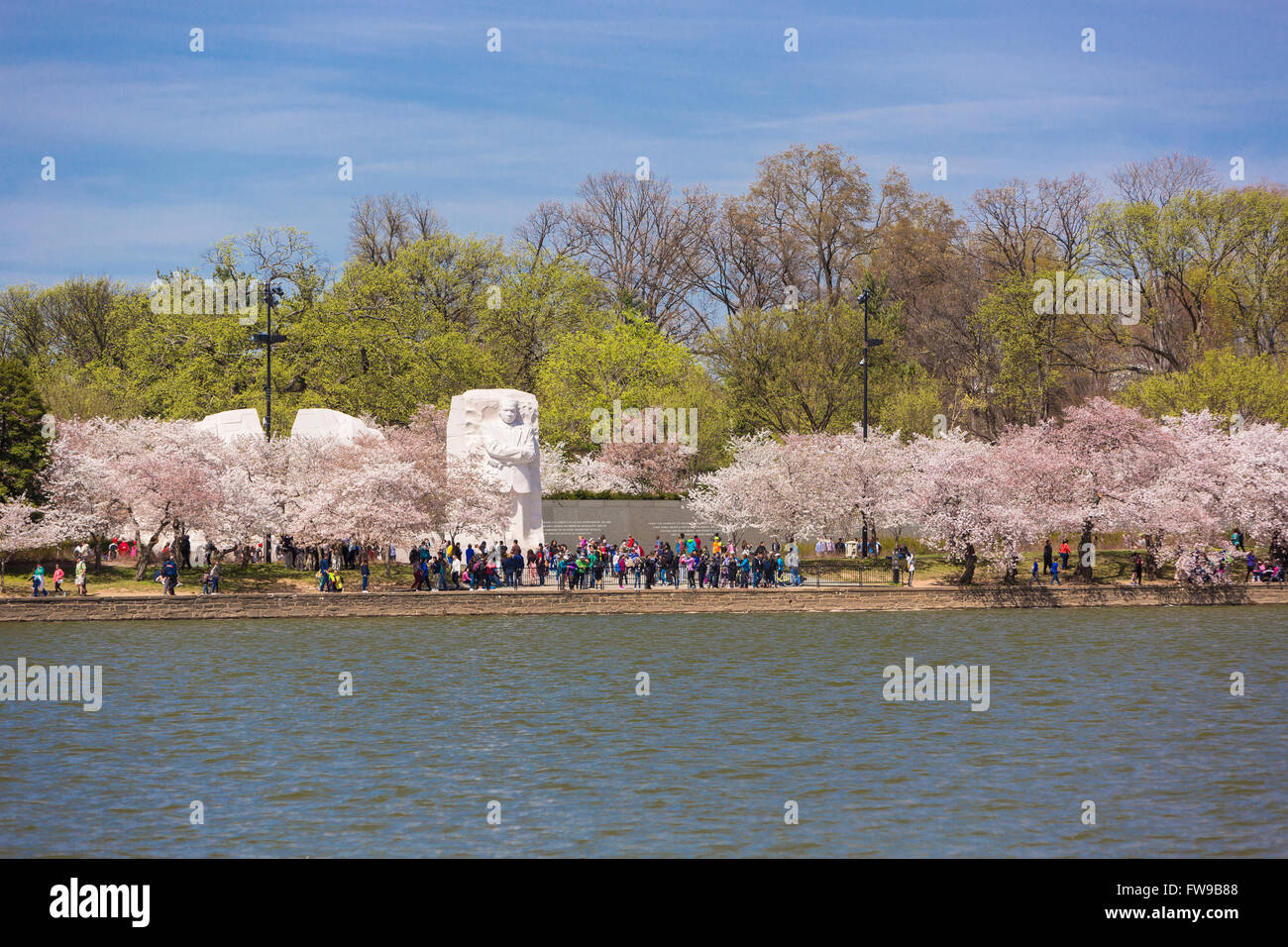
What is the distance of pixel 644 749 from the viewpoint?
21.1 m

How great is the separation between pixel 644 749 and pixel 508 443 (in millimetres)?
30399

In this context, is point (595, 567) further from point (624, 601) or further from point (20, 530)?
point (20, 530)

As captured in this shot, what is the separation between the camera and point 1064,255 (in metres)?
68.1

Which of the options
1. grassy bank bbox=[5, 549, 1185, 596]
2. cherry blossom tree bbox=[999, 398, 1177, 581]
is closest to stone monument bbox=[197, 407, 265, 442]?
grassy bank bbox=[5, 549, 1185, 596]

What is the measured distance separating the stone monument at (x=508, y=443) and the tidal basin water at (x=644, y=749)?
15.5 meters

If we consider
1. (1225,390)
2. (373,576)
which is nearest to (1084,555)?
(1225,390)

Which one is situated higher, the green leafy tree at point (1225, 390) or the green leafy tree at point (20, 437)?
the green leafy tree at point (1225, 390)

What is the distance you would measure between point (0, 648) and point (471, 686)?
13152 millimetres

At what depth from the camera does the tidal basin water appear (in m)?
15.8

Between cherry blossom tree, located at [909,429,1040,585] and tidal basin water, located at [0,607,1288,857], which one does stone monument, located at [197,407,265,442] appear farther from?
cherry blossom tree, located at [909,429,1040,585]

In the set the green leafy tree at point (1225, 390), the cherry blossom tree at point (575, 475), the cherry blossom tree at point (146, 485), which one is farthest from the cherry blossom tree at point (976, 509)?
the cherry blossom tree at point (146, 485)

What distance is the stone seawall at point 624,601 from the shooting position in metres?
39.9

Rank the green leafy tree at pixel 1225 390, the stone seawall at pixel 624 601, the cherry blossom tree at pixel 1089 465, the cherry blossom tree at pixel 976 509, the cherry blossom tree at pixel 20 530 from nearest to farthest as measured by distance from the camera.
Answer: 1. the stone seawall at pixel 624 601
2. the cherry blossom tree at pixel 20 530
3. the cherry blossom tree at pixel 976 509
4. the cherry blossom tree at pixel 1089 465
5. the green leafy tree at pixel 1225 390

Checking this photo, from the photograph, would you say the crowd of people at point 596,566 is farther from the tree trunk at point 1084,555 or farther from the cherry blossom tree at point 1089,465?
the cherry blossom tree at point 1089,465
